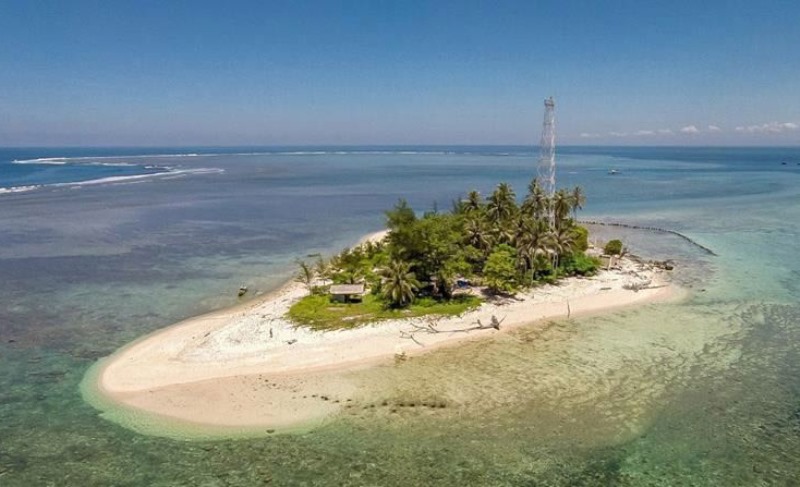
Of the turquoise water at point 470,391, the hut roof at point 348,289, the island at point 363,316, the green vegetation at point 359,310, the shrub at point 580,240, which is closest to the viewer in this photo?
the turquoise water at point 470,391

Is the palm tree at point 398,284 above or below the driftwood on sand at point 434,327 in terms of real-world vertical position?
above

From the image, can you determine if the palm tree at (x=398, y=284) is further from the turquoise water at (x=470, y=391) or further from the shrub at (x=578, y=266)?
the shrub at (x=578, y=266)

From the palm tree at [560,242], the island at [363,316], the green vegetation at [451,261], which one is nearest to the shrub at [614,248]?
the island at [363,316]

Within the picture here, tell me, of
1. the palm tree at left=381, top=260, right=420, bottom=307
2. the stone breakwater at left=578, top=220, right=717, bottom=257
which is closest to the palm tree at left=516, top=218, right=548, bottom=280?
the palm tree at left=381, top=260, right=420, bottom=307

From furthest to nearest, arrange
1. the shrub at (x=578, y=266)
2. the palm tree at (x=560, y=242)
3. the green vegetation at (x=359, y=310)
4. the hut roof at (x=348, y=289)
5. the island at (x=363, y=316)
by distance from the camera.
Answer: the shrub at (x=578, y=266) → the palm tree at (x=560, y=242) → the hut roof at (x=348, y=289) → the green vegetation at (x=359, y=310) → the island at (x=363, y=316)

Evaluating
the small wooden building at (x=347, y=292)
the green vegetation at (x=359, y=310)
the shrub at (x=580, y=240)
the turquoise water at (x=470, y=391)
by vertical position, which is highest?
the shrub at (x=580, y=240)

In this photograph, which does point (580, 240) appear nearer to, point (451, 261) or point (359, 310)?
point (451, 261)

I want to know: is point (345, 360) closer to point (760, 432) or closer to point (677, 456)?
point (677, 456)

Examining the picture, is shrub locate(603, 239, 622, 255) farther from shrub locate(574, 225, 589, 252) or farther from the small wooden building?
the small wooden building
